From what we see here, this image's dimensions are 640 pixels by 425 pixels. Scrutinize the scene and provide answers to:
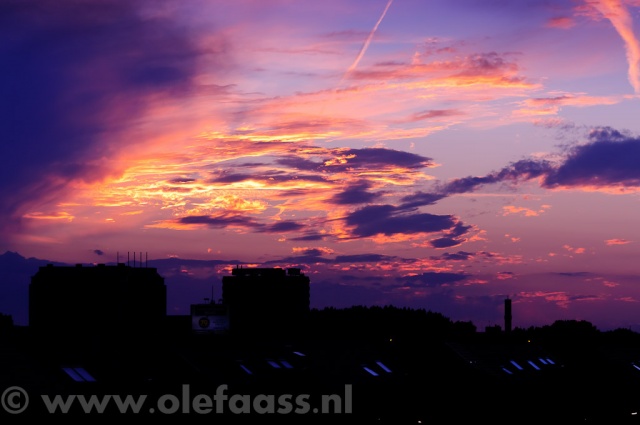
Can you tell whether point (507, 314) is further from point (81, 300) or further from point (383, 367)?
point (81, 300)

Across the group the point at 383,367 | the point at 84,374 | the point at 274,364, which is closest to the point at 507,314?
the point at 383,367

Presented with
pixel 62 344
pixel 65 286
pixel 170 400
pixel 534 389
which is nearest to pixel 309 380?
pixel 170 400

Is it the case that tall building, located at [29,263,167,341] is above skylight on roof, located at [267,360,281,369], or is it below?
above

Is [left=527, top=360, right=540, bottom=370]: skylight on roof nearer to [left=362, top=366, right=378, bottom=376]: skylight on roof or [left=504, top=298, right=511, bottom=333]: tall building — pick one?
[left=362, top=366, right=378, bottom=376]: skylight on roof

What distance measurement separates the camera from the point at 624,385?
98.6 meters

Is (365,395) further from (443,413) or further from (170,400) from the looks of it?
(170,400)

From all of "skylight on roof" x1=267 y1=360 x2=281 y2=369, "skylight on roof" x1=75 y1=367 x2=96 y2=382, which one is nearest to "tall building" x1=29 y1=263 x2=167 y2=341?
"skylight on roof" x1=267 y1=360 x2=281 y2=369

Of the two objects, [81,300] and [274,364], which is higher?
[81,300]

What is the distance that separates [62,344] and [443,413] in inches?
1401

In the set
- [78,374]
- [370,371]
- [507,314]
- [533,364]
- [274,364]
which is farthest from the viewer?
[507,314]

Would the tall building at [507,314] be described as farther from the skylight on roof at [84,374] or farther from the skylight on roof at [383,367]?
the skylight on roof at [84,374]

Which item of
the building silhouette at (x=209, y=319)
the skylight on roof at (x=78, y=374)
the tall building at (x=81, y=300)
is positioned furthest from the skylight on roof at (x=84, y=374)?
the tall building at (x=81, y=300)

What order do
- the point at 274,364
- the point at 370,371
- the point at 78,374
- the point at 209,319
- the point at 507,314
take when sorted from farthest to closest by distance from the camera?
the point at 507,314 < the point at 209,319 < the point at 370,371 < the point at 274,364 < the point at 78,374

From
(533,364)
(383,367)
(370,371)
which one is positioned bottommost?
(533,364)
